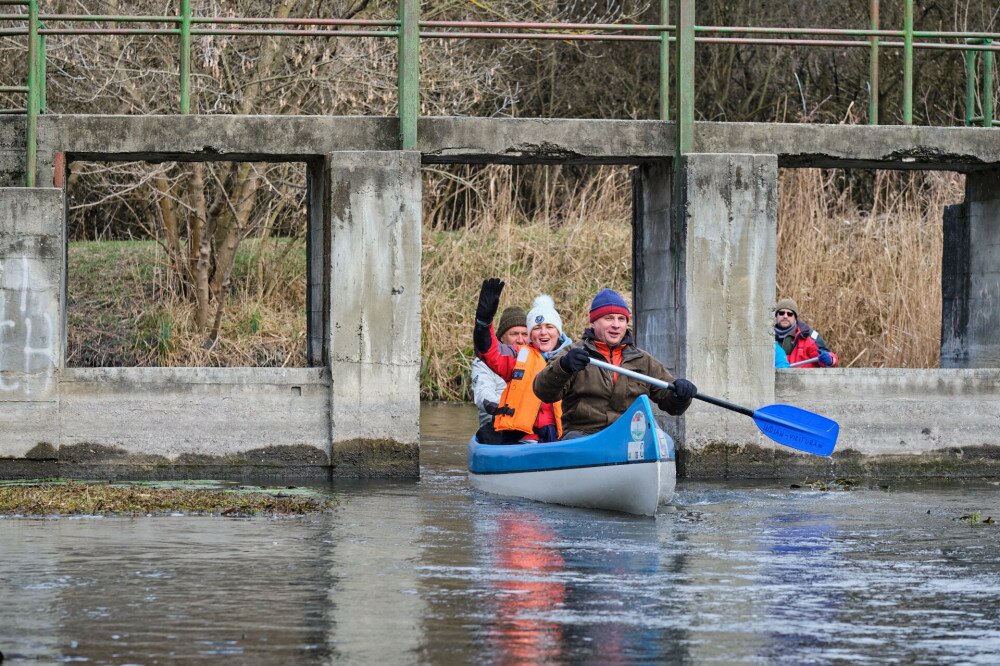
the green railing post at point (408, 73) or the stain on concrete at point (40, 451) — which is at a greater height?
the green railing post at point (408, 73)

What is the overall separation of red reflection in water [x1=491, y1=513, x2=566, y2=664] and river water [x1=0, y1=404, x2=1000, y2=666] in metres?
0.02

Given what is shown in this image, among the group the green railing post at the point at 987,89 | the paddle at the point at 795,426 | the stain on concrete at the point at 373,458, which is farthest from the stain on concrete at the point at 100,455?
the green railing post at the point at 987,89

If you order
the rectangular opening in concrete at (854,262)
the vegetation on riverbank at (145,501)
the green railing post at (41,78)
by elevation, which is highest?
the green railing post at (41,78)

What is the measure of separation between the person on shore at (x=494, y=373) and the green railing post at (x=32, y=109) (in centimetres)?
384

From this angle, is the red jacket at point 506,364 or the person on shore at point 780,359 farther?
the person on shore at point 780,359

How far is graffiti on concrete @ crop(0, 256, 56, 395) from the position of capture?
13.3 metres

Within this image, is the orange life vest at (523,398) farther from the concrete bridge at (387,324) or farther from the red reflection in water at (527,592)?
the red reflection in water at (527,592)

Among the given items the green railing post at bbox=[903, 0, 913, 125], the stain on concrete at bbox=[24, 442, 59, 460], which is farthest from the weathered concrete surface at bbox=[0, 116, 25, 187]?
the green railing post at bbox=[903, 0, 913, 125]

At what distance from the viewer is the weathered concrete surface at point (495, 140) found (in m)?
13.5

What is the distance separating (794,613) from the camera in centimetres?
756

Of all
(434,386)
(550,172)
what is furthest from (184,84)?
(550,172)

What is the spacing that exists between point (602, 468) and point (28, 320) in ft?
15.8

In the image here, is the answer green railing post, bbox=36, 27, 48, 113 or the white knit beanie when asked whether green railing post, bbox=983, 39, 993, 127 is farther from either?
green railing post, bbox=36, 27, 48, 113

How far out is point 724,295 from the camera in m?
13.9
